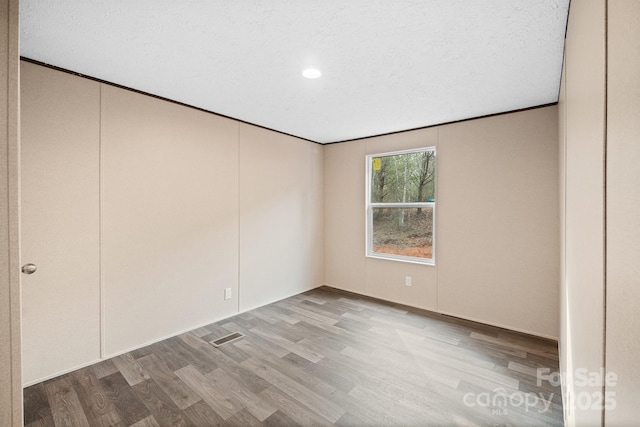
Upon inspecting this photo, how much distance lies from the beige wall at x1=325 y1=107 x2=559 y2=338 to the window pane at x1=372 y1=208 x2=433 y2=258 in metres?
0.19

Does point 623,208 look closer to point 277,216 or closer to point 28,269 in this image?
point 28,269

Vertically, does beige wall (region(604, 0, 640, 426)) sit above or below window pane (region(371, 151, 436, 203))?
below

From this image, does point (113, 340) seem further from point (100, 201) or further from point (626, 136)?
point (626, 136)

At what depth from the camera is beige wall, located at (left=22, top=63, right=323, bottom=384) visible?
88.9 inches

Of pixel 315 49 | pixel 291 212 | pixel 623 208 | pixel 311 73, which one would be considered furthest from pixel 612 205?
pixel 291 212

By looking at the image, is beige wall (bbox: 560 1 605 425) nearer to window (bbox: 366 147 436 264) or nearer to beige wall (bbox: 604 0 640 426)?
beige wall (bbox: 604 0 640 426)

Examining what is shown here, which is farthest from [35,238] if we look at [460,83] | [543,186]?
[543,186]

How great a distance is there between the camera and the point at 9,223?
3.82 feet

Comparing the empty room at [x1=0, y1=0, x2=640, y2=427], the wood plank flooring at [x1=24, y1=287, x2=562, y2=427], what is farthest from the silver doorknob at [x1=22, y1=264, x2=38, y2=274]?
the wood plank flooring at [x1=24, y1=287, x2=562, y2=427]

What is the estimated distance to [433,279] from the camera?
12.1 feet

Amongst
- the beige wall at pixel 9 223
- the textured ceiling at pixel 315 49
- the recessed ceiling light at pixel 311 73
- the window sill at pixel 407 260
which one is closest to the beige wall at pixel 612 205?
the textured ceiling at pixel 315 49

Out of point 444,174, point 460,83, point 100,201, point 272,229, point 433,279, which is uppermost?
point 460,83

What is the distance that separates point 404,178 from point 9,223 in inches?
150

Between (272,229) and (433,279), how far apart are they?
222 cm
